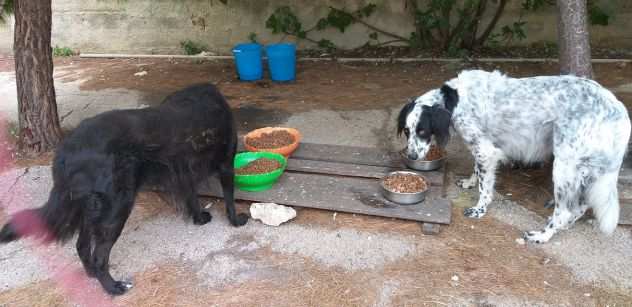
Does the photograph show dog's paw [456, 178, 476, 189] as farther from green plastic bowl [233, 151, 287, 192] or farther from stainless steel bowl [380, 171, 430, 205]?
green plastic bowl [233, 151, 287, 192]

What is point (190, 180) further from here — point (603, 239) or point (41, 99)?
point (603, 239)

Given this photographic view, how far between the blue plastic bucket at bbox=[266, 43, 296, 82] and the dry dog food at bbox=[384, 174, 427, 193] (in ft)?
11.4

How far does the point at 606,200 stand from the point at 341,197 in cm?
182

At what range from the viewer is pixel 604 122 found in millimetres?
2957

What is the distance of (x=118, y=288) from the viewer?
116 inches

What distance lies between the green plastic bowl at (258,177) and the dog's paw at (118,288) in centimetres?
117

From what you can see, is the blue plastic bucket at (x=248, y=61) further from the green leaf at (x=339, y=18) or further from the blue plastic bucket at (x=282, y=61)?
the green leaf at (x=339, y=18)

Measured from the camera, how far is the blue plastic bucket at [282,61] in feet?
21.9

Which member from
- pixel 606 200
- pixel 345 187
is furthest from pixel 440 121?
pixel 606 200

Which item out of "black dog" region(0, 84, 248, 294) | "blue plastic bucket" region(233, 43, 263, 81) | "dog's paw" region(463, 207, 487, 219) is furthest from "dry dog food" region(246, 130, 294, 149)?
"blue plastic bucket" region(233, 43, 263, 81)

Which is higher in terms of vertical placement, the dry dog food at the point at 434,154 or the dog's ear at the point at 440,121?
the dog's ear at the point at 440,121

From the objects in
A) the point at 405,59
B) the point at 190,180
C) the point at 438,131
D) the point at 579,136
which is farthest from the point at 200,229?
the point at 405,59

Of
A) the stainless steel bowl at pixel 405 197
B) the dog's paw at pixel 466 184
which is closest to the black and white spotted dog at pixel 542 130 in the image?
the dog's paw at pixel 466 184

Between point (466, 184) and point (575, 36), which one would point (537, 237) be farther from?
point (575, 36)
